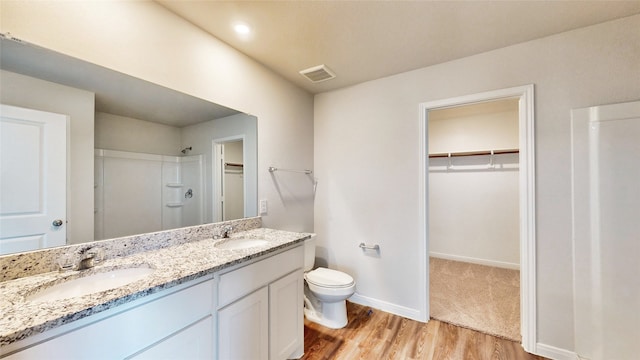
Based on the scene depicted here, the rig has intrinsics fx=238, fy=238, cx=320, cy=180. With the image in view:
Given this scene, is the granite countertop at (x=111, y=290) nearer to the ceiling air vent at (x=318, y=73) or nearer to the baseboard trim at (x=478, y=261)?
the ceiling air vent at (x=318, y=73)

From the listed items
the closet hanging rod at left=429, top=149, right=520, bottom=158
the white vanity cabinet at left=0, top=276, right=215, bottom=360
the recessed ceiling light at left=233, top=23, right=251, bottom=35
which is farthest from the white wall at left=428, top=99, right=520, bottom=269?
the white vanity cabinet at left=0, top=276, right=215, bottom=360

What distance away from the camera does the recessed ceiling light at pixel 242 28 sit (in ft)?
5.40

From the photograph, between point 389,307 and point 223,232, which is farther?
point 389,307

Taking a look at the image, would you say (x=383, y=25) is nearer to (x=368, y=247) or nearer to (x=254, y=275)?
(x=254, y=275)

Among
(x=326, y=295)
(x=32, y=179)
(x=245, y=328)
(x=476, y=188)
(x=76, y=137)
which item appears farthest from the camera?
(x=476, y=188)

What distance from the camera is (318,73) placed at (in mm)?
2260

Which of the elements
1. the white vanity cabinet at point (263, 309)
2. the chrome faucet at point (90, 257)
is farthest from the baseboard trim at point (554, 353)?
the chrome faucet at point (90, 257)

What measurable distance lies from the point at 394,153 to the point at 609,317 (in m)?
1.82

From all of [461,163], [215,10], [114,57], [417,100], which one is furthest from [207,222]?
[461,163]

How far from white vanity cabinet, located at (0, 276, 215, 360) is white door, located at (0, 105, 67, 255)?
1.93ft

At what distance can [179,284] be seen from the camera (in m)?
1.01

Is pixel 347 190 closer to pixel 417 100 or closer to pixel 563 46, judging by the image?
pixel 417 100

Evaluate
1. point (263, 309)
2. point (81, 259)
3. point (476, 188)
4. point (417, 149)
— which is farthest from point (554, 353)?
point (81, 259)

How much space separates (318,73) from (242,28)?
0.79m
